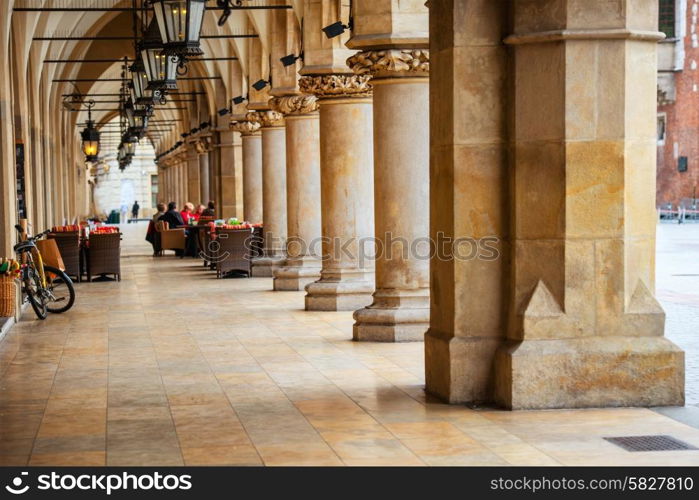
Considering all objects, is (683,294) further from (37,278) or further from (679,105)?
(679,105)

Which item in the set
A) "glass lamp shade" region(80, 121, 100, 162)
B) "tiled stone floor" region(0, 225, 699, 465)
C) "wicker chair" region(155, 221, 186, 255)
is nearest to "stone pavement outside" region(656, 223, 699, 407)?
"tiled stone floor" region(0, 225, 699, 465)

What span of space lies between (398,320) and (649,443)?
500 centimetres

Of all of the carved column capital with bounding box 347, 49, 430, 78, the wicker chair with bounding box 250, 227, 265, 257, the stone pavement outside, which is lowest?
the stone pavement outside

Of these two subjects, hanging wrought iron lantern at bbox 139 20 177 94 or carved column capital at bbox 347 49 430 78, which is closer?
carved column capital at bbox 347 49 430 78

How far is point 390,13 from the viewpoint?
440 inches

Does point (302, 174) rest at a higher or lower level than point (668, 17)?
lower

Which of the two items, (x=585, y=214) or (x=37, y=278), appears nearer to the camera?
(x=585, y=214)

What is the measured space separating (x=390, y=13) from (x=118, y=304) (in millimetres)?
6565

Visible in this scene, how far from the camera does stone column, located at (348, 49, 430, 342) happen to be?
36.6 ft

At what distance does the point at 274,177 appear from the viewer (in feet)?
65.5

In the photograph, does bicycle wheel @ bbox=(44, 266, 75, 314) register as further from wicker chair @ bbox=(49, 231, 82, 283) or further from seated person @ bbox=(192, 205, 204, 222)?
seated person @ bbox=(192, 205, 204, 222)

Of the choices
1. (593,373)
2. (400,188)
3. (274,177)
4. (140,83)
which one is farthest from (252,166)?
(593,373)
